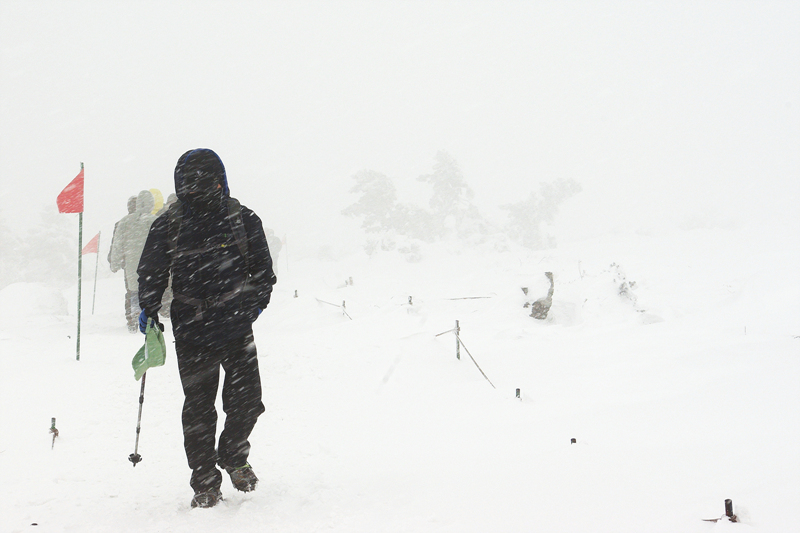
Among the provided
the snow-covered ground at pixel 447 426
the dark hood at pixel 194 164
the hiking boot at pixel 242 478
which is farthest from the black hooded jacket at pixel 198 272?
the snow-covered ground at pixel 447 426

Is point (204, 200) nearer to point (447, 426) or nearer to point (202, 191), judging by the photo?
point (202, 191)

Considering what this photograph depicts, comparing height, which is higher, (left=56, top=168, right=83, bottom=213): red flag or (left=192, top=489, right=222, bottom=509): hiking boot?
(left=56, top=168, right=83, bottom=213): red flag

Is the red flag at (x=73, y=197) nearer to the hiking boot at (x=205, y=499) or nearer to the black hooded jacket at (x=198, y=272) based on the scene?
the black hooded jacket at (x=198, y=272)

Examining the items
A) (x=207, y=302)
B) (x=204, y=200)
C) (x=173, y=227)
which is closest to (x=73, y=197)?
(x=173, y=227)

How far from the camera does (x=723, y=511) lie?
7.34 feet

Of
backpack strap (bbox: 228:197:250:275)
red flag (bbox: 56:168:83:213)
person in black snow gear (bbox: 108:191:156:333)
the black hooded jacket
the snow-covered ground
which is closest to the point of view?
the snow-covered ground

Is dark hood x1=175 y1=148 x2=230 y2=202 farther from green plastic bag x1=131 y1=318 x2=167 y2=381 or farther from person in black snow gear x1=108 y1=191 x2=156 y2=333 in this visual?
person in black snow gear x1=108 y1=191 x2=156 y2=333

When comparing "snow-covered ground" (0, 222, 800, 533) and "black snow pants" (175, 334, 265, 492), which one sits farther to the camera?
"black snow pants" (175, 334, 265, 492)

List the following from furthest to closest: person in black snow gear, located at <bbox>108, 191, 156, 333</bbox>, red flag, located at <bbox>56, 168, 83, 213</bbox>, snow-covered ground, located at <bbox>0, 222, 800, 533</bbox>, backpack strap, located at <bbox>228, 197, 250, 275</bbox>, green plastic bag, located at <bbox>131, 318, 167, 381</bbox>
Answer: person in black snow gear, located at <bbox>108, 191, 156, 333</bbox> < red flag, located at <bbox>56, 168, 83, 213</bbox> < green plastic bag, located at <bbox>131, 318, 167, 381</bbox> < backpack strap, located at <bbox>228, 197, 250, 275</bbox> < snow-covered ground, located at <bbox>0, 222, 800, 533</bbox>

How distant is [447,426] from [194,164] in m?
3.62

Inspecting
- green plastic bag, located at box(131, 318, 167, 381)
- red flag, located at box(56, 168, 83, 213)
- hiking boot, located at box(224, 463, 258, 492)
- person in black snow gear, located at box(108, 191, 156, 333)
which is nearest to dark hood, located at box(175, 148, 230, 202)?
green plastic bag, located at box(131, 318, 167, 381)

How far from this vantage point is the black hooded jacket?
2.61 metres

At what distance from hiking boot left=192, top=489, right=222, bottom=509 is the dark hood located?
1.77 metres

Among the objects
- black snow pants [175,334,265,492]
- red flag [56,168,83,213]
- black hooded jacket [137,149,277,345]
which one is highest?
red flag [56,168,83,213]
